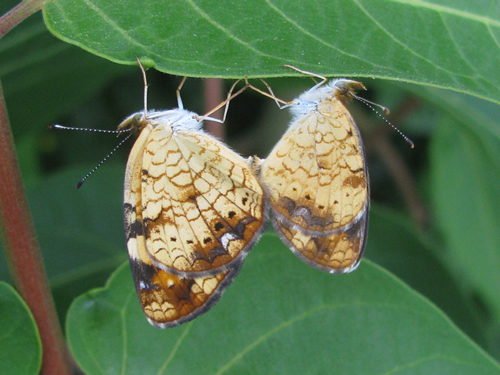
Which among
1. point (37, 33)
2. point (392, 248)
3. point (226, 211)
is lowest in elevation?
A: point (392, 248)

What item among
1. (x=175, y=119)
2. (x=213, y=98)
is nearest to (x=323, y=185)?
(x=175, y=119)

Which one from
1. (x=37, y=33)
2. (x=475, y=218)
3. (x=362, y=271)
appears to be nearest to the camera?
(x=362, y=271)

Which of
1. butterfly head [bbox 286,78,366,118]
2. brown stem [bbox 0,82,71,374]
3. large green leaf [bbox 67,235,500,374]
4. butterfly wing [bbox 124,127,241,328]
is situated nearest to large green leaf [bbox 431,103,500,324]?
butterfly head [bbox 286,78,366,118]

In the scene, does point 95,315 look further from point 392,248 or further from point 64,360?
point 392,248

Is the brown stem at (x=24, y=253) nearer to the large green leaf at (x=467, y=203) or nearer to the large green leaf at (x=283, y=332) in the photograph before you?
the large green leaf at (x=283, y=332)

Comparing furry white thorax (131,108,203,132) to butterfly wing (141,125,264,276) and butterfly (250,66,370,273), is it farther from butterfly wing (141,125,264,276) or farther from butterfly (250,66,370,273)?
butterfly (250,66,370,273)

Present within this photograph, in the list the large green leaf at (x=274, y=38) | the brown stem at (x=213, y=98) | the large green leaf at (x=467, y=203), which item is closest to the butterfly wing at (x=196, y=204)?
the large green leaf at (x=274, y=38)

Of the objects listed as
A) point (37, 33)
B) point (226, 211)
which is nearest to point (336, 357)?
point (226, 211)
